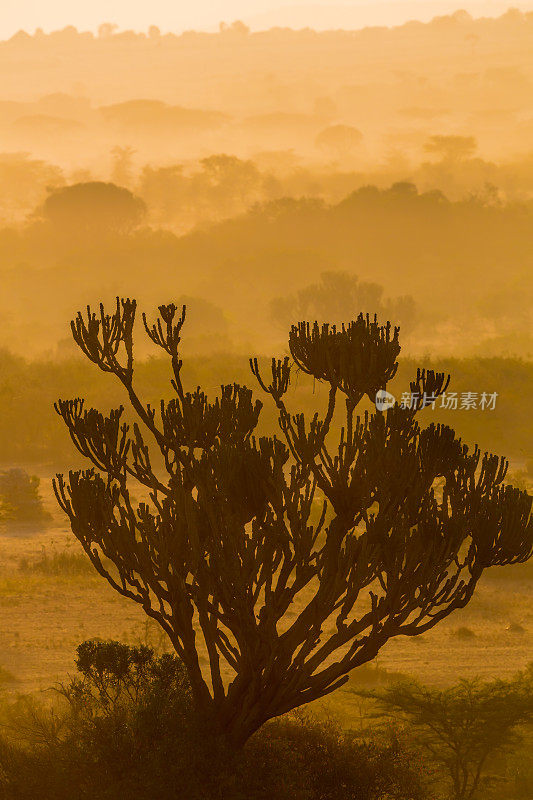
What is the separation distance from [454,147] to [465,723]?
132 m

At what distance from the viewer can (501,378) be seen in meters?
42.5

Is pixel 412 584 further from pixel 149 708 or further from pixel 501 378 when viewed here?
pixel 501 378

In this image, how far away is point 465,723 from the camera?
13.4m

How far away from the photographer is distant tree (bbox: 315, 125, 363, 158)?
16838 centimetres

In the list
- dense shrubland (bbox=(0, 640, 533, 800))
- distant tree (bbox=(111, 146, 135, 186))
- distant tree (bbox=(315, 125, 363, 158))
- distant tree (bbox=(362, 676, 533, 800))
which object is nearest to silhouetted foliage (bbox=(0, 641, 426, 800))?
dense shrubland (bbox=(0, 640, 533, 800))

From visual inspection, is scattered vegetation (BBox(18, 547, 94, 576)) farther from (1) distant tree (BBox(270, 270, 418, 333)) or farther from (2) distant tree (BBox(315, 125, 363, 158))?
(2) distant tree (BBox(315, 125, 363, 158))

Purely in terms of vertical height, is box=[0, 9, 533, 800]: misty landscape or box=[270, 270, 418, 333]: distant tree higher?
box=[270, 270, 418, 333]: distant tree

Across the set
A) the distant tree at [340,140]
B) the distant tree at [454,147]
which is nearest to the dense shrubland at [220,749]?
the distant tree at [454,147]

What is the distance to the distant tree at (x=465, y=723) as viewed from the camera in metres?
12.8

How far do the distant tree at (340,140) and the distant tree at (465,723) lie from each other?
529ft

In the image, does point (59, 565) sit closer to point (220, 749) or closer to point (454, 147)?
point (220, 749)

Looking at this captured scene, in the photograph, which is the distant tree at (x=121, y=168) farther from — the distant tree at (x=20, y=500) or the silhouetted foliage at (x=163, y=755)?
the silhouetted foliage at (x=163, y=755)

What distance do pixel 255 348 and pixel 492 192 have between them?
52861 millimetres

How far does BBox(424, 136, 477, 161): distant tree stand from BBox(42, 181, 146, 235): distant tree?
178 feet
